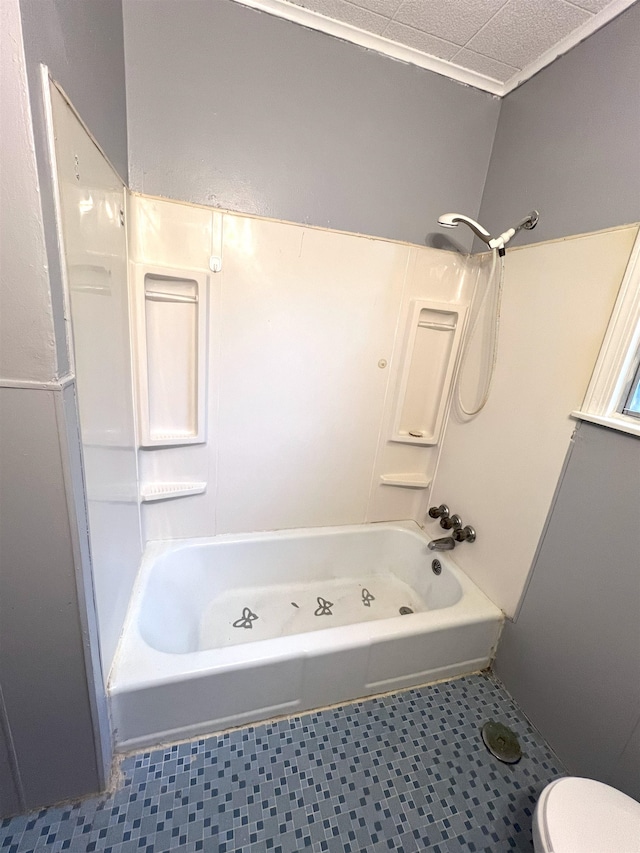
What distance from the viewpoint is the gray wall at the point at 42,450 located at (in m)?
0.61

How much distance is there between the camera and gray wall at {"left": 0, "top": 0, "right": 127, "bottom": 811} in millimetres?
606

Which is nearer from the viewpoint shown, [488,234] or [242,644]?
[242,644]

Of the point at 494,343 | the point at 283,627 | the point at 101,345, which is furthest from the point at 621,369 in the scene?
the point at 283,627

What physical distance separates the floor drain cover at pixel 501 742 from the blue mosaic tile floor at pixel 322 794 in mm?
21

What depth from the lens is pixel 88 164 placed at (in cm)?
85

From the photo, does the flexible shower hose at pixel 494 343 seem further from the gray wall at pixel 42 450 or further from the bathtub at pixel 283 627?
the gray wall at pixel 42 450

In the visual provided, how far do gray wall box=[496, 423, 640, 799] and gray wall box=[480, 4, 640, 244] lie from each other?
2.37 feet

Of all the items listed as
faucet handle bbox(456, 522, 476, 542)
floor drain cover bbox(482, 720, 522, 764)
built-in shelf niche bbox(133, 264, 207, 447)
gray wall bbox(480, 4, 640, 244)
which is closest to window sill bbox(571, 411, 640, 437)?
gray wall bbox(480, 4, 640, 244)

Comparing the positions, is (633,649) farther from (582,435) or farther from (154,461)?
(154,461)

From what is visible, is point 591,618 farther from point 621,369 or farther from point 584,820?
point 621,369

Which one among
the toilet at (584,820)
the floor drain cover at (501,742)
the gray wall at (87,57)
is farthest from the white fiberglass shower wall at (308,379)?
the toilet at (584,820)

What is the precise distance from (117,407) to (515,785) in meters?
1.77

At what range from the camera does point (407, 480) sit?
194 centimetres

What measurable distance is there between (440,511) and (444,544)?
0.16 meters
